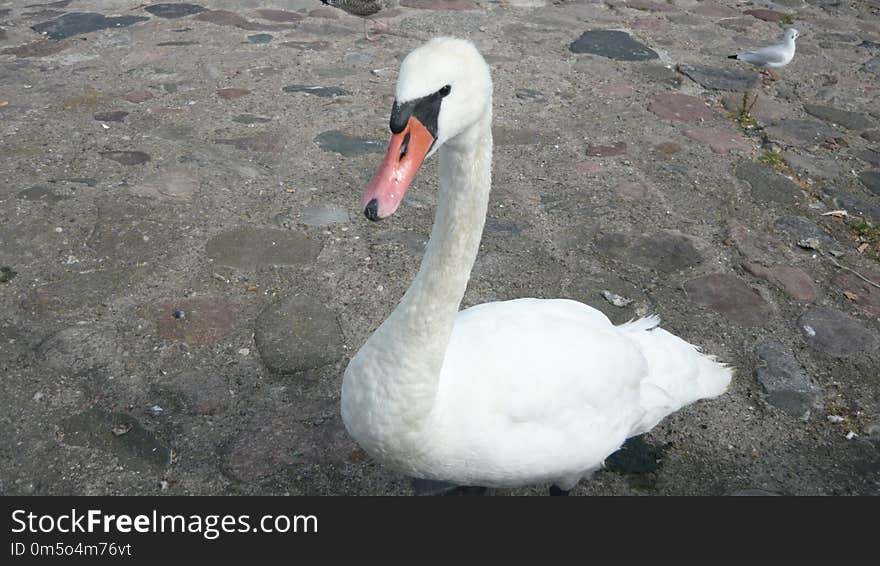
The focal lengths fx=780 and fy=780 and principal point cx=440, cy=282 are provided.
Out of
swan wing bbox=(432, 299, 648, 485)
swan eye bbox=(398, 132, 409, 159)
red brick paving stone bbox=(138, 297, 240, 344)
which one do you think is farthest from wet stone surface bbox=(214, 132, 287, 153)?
swan eye bbox=(398, 132, 409, 159)

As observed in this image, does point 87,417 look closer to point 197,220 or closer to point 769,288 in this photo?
point 197,220

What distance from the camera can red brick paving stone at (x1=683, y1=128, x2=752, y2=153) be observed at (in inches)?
195

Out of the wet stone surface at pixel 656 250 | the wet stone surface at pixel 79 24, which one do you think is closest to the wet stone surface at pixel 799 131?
the wet stone surface at pixel 656 250

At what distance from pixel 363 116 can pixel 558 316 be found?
2989 mm

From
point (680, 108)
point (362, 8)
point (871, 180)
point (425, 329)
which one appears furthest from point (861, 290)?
point (362, 8)

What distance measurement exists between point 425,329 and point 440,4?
234 inches

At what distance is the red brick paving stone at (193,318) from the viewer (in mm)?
3213

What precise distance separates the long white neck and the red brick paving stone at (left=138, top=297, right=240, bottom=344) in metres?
1.27

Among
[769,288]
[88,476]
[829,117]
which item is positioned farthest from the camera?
[829,117]

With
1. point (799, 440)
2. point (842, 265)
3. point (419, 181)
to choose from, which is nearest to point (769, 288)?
point (842, 265)

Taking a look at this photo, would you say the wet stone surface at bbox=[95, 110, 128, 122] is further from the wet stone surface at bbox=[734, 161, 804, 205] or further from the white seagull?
the white seagull

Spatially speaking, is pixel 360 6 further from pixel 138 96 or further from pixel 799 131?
pixel 799 131

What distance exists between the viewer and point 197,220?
396cm

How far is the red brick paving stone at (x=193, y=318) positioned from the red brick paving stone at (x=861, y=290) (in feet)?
9.32
